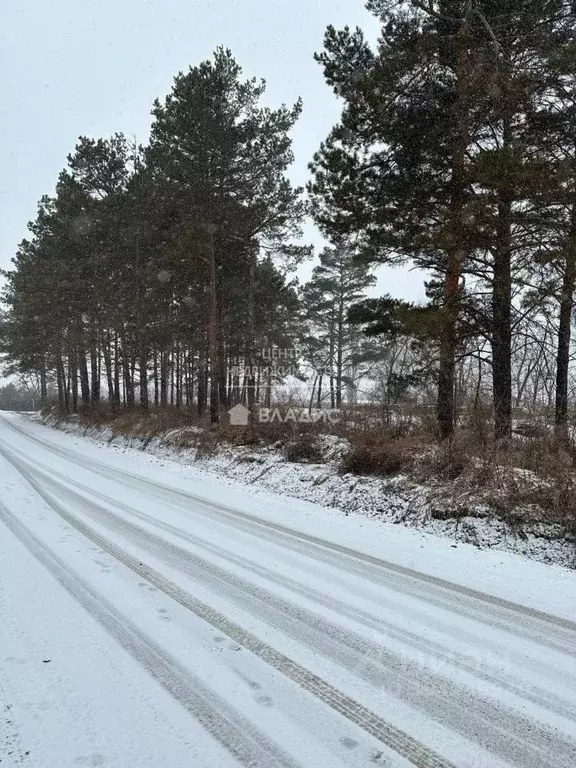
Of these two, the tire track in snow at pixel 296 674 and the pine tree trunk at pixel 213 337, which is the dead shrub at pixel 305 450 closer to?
the pine tree trunk at pixel 213 337

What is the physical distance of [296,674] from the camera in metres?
3.06

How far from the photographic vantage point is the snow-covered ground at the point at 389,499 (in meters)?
5.73

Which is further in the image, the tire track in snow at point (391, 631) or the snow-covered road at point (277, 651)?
the tire track in snow at point (391, 631)

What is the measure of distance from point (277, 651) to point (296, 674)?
31 centimetres

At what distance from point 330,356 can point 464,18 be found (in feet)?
84.9

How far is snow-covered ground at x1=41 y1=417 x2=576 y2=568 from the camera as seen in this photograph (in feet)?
18.8

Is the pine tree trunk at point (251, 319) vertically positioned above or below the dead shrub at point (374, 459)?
above

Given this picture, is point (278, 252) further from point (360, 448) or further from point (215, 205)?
point (360, 448)

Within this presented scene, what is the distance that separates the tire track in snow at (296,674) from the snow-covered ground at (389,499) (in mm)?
3521

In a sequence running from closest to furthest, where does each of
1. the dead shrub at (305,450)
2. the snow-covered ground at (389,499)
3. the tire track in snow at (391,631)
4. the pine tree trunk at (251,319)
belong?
the tire track in snow at (391,631), the snow-covered ground at (389,499), the dead shrub at (305,450), the pine tree trunk at (251,319)

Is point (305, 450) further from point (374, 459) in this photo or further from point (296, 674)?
point (296, 674)

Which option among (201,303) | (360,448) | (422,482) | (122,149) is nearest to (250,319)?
(201,303)

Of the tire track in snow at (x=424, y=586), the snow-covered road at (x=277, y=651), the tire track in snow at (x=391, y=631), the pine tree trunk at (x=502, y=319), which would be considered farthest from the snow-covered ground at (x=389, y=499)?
the tire track in snow at (x=391, y=631)

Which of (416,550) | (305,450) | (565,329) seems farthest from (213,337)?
(416,550)
